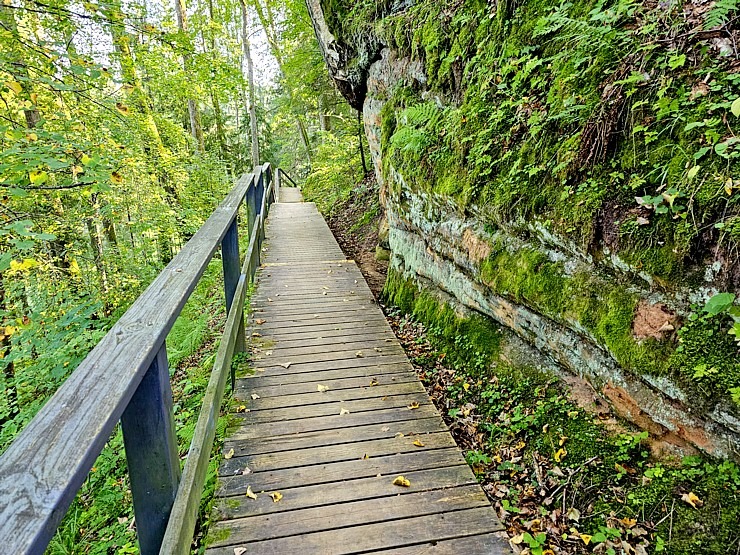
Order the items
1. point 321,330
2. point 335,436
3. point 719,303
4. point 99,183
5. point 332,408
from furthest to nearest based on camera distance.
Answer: point 321,330, point 99,183, point 332,408, point 335,436, point 719,303

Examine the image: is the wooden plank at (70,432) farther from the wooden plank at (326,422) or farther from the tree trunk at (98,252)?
the tree trunk at (98,252)

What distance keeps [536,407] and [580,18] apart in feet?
9.49

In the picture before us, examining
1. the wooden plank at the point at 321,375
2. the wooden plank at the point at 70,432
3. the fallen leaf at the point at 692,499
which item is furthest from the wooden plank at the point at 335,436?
the wooden plank at the point at 70,432

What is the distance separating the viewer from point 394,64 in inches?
261

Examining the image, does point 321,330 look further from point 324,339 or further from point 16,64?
point 16,64

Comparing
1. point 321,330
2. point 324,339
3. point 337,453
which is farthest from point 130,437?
point 321,330

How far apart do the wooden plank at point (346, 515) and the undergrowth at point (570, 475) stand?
11.0 inches

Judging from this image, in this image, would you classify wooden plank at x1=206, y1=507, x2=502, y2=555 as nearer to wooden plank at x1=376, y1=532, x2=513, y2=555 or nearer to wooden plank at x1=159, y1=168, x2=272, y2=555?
wooden plank at x1=376, y1=532, x2=513, y2=555

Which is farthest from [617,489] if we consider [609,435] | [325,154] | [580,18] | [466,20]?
[325,154]

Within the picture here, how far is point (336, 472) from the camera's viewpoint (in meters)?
2.72

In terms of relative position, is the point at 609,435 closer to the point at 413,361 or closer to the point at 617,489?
the point at 617,489

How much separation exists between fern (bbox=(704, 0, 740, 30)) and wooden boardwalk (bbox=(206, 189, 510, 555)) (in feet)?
9.52

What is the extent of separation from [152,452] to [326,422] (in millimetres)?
1824

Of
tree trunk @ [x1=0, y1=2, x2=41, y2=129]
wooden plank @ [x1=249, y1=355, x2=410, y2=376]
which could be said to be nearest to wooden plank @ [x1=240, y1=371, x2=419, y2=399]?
wooden plank @ [x1=249, y1=355, x2=410, y2=376]
